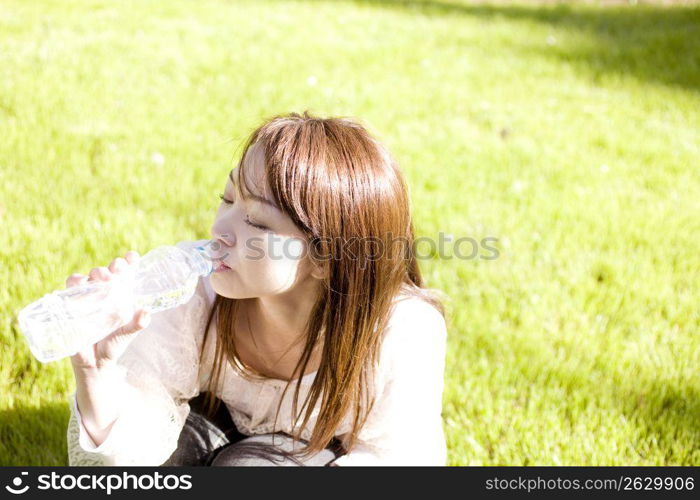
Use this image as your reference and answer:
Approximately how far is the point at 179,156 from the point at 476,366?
204cm

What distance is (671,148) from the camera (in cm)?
505

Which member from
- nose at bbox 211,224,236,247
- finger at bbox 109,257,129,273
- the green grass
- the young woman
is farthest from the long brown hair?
the green grass

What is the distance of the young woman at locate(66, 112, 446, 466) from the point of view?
1908 mm

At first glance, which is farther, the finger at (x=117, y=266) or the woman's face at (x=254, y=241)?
the woman's face at (x=254, y=241)

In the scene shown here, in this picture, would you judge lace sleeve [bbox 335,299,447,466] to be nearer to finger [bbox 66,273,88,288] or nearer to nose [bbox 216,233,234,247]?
nose [bbox 216,233,234,247]

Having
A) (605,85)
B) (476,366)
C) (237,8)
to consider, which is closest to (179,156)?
(476,366)

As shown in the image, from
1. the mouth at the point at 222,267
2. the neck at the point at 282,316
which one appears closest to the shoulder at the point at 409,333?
the neck at the point at 282,316

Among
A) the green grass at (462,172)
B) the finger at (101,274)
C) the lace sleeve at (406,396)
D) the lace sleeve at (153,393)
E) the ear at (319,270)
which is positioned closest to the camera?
the finger at (101,274)

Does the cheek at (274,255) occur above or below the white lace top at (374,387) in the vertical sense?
above

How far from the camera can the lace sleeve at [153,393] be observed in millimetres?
1906

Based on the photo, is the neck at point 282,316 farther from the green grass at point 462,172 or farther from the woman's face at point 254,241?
the green grass at point 462,172

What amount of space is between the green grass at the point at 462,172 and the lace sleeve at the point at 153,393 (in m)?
0.54
